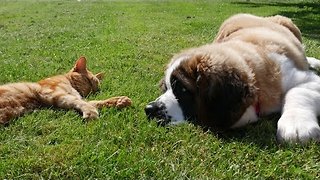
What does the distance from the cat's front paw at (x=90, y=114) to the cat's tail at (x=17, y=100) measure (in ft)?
2.19

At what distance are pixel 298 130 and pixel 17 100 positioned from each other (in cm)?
281

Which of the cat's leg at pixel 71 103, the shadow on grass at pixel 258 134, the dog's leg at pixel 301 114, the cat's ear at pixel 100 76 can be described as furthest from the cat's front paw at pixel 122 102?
the dog's leg at pixel 301 114

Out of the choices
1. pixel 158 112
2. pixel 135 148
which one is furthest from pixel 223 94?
pixel 135 148

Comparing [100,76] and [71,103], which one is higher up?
[71,103]

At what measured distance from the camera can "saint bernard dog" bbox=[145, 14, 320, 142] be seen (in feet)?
12.1

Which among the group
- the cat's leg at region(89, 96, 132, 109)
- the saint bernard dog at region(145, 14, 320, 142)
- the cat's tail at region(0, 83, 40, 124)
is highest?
the saint bernard dog at region(145, 14, 320, 142)

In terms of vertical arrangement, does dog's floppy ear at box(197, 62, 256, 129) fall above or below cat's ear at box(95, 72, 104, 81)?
above

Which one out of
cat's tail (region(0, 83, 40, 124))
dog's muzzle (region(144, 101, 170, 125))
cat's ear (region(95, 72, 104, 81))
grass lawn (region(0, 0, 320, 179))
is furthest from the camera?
cat's ear (region(95, 72, 104, 81))

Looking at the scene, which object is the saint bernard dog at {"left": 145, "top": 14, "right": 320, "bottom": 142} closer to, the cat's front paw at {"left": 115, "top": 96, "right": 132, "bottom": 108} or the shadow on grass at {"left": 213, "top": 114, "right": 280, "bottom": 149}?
the shadow on grass at {"left": 213, "top": 114, "right": 280, "bottom": 149}

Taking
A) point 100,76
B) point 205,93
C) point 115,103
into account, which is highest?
point 205,93

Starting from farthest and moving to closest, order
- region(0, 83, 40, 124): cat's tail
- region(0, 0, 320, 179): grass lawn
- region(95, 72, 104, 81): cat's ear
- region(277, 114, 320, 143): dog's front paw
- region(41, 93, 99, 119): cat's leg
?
region(95, 72, 104, 81): cat's ear → region(41, 93, 99, 119): cat's leg → region(0, 83, 40, 124): cat's tail → region(277, 114, 320, 143): dog's front paw → region(0, 0, 320, 179): grass lawn

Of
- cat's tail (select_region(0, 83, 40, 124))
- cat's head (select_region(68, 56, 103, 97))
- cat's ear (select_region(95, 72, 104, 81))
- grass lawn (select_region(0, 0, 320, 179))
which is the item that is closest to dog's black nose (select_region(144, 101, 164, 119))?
grass lawn (select_region(0, 0, 320, 179))

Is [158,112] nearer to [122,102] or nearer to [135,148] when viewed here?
[135,148]

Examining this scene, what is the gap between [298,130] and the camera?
3.50 m
